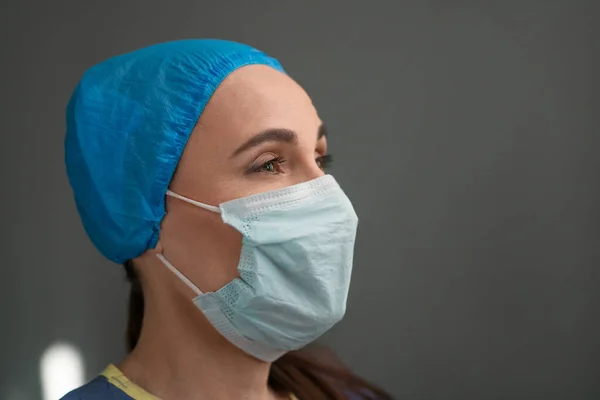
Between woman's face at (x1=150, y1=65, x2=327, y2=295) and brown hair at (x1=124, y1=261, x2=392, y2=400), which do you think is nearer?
woman's face at (x1=150, y1=65, x2=327, y2=295)

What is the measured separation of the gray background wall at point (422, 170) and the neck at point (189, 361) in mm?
614

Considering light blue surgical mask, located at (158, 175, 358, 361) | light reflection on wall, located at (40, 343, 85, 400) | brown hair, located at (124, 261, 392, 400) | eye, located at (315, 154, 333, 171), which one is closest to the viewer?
light blue surgical mask, located at (158, 175, 358, 361)

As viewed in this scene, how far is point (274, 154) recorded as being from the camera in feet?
3.40

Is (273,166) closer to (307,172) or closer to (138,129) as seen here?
(307,172)

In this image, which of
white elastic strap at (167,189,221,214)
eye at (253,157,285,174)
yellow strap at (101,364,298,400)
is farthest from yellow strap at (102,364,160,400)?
eye at (253,157,285,174)

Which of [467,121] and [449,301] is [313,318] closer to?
[449,301]

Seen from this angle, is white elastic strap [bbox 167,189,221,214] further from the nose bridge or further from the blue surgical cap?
the nose bridge

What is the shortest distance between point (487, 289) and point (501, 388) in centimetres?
31

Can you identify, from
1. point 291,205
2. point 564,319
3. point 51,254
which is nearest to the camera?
point 291,205

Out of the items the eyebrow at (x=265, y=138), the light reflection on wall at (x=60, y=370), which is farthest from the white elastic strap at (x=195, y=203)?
the light reflection on wall at (x=60, y=370)

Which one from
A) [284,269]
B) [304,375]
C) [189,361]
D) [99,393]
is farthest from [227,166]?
[304,375]

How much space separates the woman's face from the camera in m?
1.01

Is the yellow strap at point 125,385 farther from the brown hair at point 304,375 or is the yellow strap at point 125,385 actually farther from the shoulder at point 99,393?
the brown hair at point 304,375

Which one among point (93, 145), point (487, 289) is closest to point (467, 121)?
point (487, 289)
